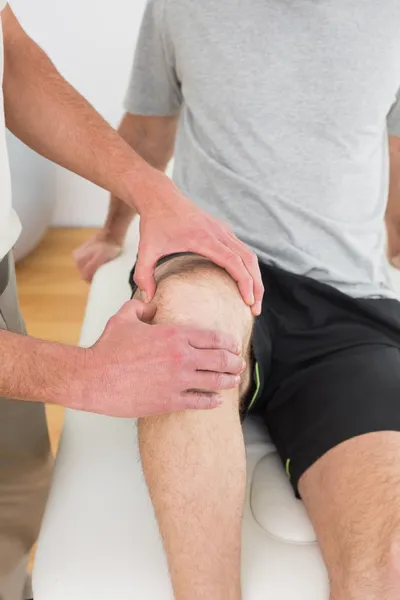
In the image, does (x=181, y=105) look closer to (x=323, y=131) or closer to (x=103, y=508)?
(x=323, y=131)

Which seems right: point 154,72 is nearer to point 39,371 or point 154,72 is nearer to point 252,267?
point 252,267

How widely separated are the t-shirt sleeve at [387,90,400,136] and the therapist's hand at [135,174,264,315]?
0.49 m

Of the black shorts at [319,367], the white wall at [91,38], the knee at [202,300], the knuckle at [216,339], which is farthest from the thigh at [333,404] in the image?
the white wall at [91,38]

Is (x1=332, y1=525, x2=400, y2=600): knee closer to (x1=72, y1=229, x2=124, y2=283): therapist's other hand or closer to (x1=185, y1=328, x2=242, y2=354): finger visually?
(x1=185, y1=328, x2=242, y2=354): finger

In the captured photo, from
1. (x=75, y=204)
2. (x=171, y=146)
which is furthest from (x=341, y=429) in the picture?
(x=75, y=204)

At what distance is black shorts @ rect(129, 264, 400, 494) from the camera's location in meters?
0.87

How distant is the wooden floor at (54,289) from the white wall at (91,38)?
48 centimetres

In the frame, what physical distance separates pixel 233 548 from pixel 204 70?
0.76m

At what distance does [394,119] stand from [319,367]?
0.52 metres

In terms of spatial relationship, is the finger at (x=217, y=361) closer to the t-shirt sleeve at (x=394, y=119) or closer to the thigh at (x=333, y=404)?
the thigh at (x=333, y=404)

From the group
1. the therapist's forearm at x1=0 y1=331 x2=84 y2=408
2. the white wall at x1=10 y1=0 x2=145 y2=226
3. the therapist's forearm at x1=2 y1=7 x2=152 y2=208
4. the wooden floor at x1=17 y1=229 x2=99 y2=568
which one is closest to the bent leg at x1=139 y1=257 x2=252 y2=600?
the therapist's forearm at x1=0 y1=331 x2=84 y2=408

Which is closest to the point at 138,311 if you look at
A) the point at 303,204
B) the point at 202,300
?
the point at 202,300

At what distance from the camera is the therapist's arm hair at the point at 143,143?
1.33m

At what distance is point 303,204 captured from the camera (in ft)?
3.59
